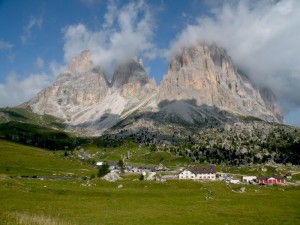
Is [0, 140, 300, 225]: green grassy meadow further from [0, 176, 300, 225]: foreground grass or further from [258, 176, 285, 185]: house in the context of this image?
[258, 176, 285, 185]: house

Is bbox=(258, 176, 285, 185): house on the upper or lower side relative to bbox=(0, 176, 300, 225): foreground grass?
upper

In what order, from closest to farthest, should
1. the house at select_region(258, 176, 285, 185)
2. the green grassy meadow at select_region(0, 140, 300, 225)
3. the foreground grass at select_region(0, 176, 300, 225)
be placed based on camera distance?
the green grassy meadow at select_region(0, 140, 300, 225)
the foreground grass at select_region(0, 176, 300, 225)
the house at select_region(258, 176, 285, 185)

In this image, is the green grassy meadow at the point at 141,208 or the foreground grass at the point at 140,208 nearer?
the green grassy meadow at the point at 141,208

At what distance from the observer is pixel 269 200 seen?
285 ft

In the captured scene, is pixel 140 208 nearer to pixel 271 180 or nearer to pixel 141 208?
pixel 141 208

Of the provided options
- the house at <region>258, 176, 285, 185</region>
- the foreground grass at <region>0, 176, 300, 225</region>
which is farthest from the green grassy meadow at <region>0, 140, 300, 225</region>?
the house at <region>258, 176, 285, 185</region>

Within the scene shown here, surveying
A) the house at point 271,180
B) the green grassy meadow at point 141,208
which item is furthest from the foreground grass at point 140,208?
the house at point 271,180

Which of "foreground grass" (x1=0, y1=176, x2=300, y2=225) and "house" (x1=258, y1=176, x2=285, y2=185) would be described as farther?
"house" (x1=258, y1=176, x2=285, y2=185)

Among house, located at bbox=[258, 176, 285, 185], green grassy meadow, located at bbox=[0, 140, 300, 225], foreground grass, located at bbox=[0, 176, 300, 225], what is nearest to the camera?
green grassy meadow, located at bbox=[0, 140, 300, 225]

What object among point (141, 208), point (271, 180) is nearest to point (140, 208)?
point (141, 208)

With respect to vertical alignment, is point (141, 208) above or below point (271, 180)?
below

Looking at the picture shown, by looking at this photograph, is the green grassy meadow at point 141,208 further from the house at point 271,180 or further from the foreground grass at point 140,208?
the house at point 271,180

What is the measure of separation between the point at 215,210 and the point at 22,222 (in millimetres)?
52697

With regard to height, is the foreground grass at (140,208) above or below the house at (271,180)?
below
